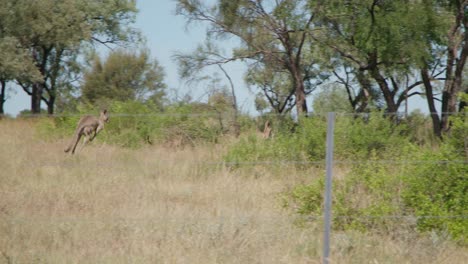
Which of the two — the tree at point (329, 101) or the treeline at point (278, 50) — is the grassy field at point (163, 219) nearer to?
the treeline at point (278, 50)

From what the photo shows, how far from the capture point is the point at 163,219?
8.16 meters

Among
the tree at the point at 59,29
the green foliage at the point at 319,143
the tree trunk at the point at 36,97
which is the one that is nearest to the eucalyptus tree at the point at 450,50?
the green foliage at the point at 319,143

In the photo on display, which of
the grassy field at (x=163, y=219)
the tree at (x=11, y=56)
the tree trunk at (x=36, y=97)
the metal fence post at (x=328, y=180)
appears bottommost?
the grassy field at (x=163, y=219)

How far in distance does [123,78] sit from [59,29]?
7202mm

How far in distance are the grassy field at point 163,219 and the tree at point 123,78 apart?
25.9 meters

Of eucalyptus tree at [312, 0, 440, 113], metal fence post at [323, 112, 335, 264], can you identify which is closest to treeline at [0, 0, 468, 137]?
eucalyptus tree at [312, 0, 440, 113]

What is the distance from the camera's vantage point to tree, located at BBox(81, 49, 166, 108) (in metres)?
37.6

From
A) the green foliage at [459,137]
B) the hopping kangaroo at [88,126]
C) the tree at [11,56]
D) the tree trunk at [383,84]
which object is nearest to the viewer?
the green foliage at [459,137]

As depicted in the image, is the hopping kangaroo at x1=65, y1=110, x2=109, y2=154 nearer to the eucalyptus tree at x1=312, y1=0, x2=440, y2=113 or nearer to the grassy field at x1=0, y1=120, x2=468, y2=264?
the grassy field at x1=0, y1=120, x2=468, y2=264

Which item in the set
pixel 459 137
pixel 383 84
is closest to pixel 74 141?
pixel 459 137

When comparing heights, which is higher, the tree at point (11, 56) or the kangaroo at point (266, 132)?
the tree at point (11, 56)

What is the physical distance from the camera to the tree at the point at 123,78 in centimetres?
3756

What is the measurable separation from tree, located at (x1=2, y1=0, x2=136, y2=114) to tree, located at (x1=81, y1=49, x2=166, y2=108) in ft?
4.75

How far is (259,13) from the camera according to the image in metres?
23.8
